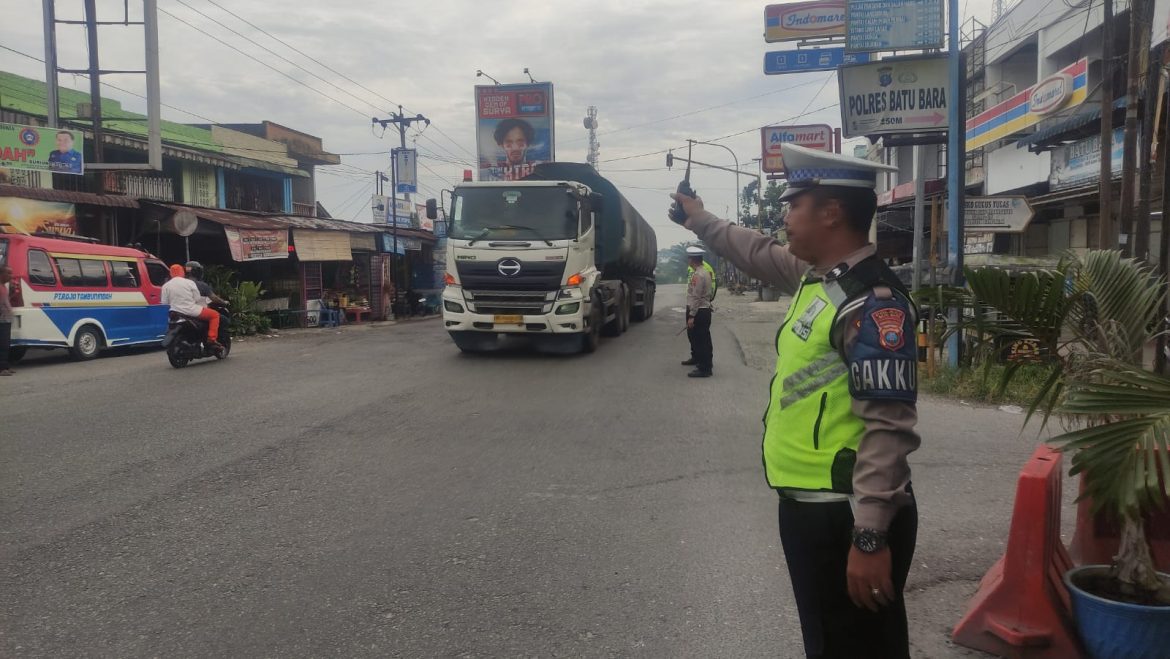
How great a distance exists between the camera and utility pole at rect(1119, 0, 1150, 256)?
7637 millimetres

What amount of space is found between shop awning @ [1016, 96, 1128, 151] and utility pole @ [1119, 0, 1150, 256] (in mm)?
6161

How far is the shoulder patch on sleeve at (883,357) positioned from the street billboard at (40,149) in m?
17.6

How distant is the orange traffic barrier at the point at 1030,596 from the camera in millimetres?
3104

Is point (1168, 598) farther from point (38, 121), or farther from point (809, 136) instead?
point (809, 136)

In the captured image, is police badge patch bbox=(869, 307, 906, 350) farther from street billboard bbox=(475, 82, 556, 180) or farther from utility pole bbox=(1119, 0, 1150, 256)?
street billboard bbox=(475, 82, 556, 180)

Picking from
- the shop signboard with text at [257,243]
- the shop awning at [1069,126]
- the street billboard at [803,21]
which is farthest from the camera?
the street billboard at [803,21]

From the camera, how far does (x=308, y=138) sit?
34.2 meters

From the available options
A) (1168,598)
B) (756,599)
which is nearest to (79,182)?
(756,599)

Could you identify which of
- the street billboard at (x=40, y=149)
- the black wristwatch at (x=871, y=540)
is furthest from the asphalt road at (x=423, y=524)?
the street billboard at (x=40, y=149)

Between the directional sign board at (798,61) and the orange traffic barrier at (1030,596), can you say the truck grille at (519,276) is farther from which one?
the directional sign board at (798,61)

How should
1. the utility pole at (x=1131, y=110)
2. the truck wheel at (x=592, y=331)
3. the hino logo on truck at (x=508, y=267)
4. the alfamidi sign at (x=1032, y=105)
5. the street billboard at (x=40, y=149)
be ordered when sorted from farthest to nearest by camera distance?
the alfamidi sign at (x=1032, y=105)
the street billboard at (x=40, y=149)
the truck wheel at (x=592, y=331)
the hino logo on truck at (x=508, y=267)
the utility pole at (x=1131, y=110)

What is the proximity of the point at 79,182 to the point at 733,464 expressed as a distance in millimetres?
18392

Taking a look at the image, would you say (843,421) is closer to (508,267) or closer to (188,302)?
(508,267)

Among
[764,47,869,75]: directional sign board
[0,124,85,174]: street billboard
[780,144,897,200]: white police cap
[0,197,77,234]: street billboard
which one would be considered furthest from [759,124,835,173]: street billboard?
[780,144,897,200]: white police cap
